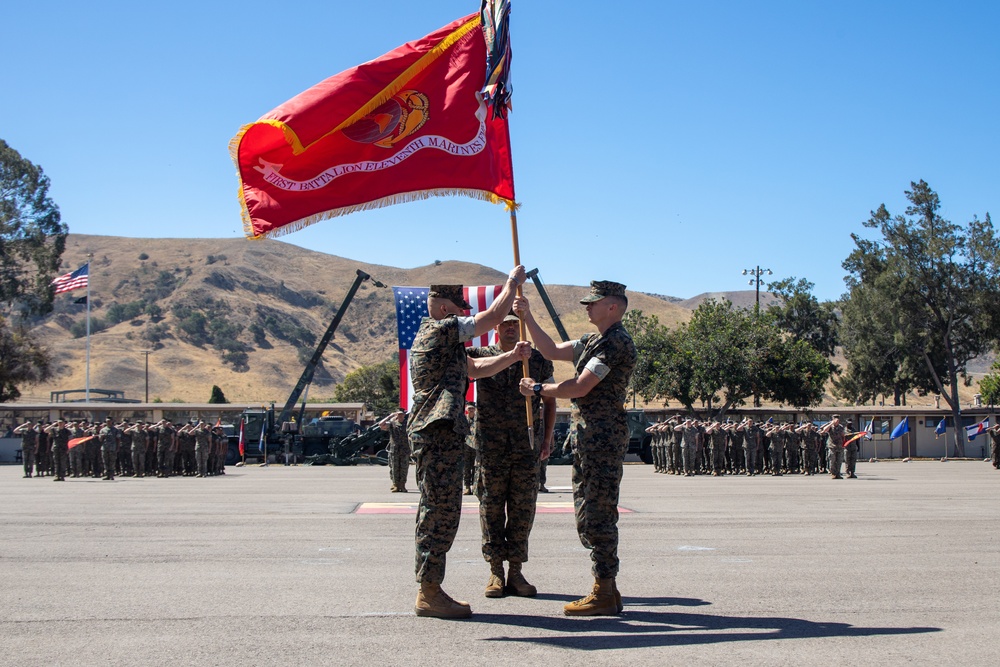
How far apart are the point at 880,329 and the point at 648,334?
12901 mm

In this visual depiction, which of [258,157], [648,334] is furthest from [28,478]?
[648,334]

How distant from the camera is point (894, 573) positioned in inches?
302

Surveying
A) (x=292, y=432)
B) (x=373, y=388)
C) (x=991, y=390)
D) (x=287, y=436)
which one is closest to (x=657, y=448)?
(x=287, y=436)

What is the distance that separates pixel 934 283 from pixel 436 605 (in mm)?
50540

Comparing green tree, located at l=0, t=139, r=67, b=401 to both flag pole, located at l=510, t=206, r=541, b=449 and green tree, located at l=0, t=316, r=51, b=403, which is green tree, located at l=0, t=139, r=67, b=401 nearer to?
green tree, located at l=0, t=316, r=51, b=403

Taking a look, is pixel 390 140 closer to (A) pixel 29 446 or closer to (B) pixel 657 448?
(A) pixel 29 446

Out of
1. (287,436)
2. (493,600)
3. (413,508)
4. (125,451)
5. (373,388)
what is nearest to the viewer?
(493,600)

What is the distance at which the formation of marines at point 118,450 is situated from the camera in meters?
23.8

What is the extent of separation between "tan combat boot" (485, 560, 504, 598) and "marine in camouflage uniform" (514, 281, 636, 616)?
68cm

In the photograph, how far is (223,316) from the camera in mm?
114438

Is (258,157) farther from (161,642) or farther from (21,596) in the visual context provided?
(161,642)

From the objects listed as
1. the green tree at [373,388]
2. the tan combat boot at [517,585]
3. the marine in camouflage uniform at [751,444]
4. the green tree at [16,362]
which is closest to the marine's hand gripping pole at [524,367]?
the tan combat boot at [517,585]

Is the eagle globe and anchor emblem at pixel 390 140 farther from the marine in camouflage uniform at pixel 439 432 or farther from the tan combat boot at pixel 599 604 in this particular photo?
the tan combat boot at pixel 599 604

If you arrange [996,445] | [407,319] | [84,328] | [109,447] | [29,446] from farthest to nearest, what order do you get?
[84,328] < [996,445] < [407,319] < [29,446] < [109,447]
